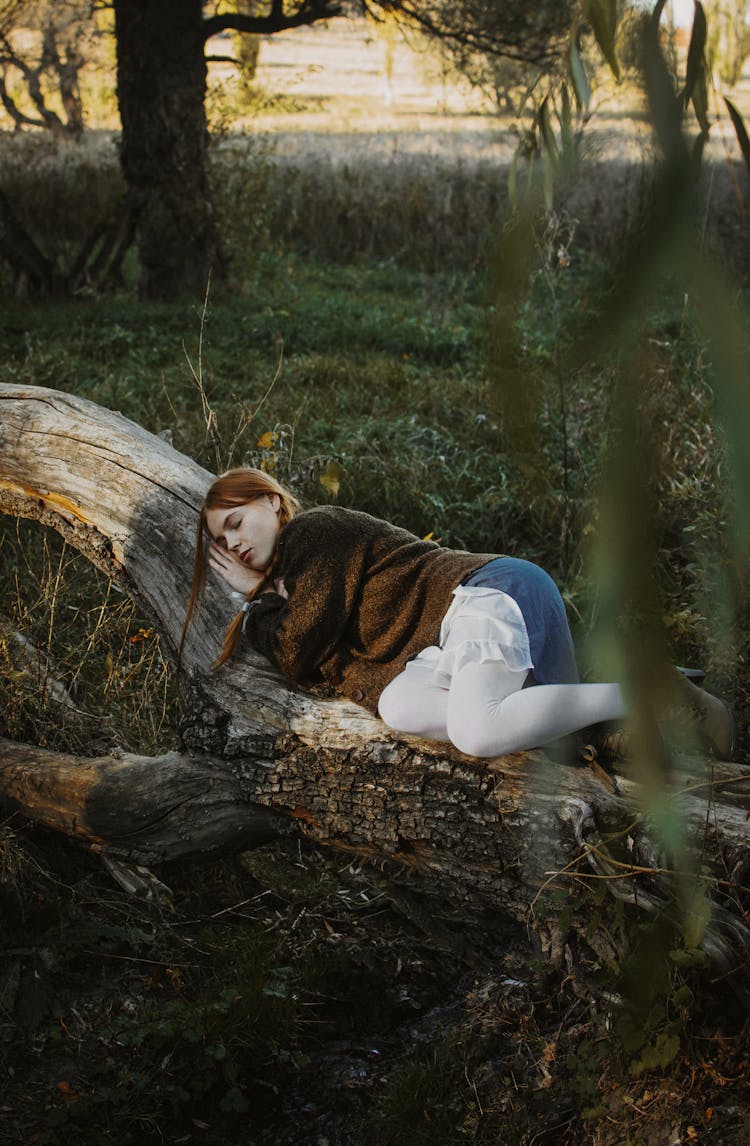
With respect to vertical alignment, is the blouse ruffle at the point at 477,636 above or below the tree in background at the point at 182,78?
below

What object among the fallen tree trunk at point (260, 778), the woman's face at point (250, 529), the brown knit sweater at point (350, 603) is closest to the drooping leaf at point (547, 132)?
the fallen tree trunk at point (260, 778)

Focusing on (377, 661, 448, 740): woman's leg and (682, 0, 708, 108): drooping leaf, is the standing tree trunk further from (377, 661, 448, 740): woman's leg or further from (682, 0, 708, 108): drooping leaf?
(682, 0, 708, 108): drooping leaf

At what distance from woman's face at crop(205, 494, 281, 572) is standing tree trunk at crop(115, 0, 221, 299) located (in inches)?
246

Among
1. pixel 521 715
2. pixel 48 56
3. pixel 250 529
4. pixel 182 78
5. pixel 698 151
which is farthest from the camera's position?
pixel 48 56

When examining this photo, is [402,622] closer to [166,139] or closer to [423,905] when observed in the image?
[423,905]

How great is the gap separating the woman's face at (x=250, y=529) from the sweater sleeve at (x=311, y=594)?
96mm

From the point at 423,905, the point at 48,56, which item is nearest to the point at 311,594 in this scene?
the point at 423,905

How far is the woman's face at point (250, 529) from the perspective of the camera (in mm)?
3031

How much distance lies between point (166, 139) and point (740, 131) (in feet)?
29.2

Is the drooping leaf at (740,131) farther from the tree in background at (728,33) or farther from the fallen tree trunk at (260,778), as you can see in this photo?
the fallen tree trunk at (260,778)

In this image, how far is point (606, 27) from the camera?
1.92 ft

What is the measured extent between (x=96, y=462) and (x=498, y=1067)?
2.25 m

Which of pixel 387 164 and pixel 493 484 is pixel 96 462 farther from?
pixel 387 164

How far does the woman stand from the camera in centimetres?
246
